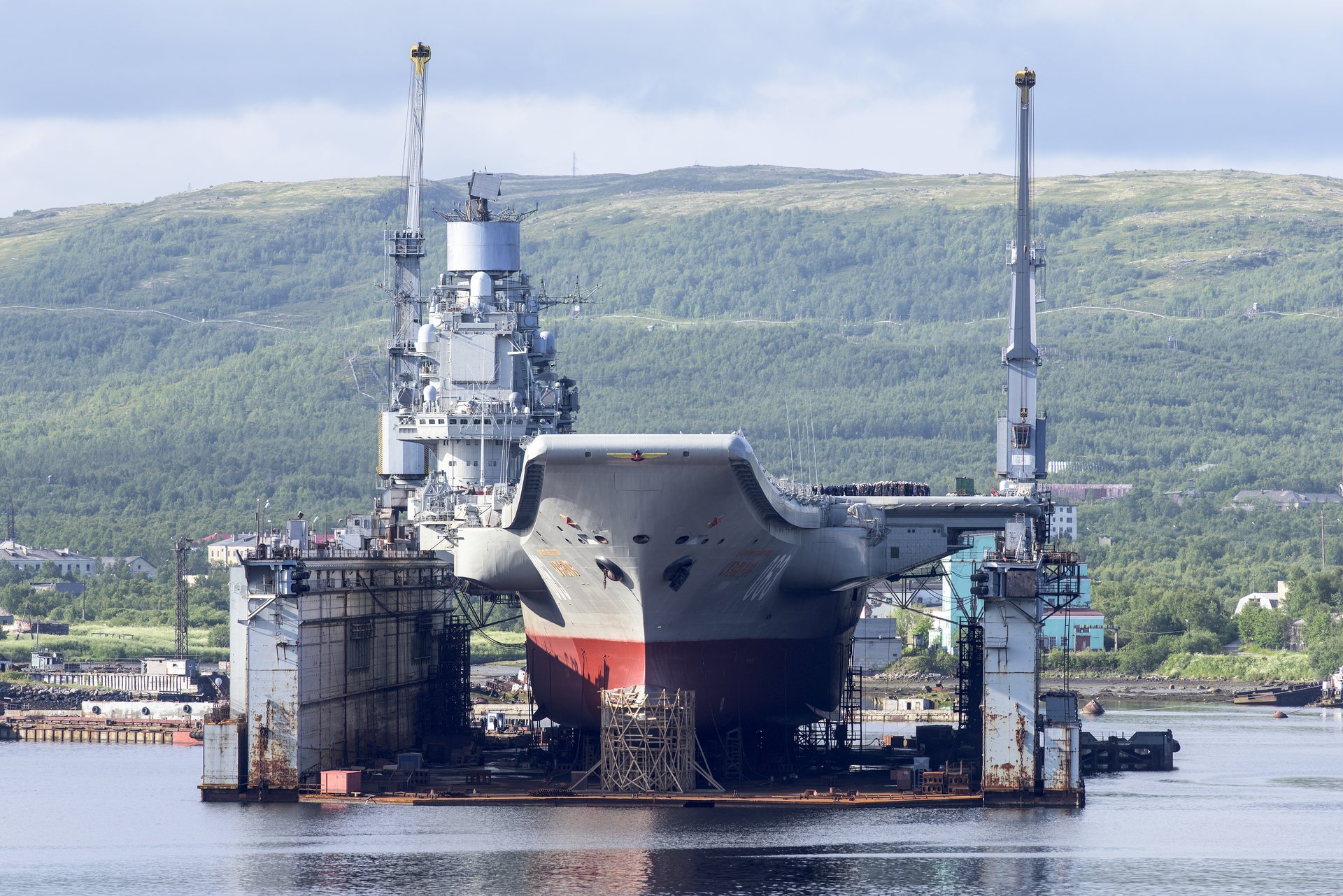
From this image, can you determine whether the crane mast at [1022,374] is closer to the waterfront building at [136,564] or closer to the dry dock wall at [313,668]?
the dry dock wall at [313,668]

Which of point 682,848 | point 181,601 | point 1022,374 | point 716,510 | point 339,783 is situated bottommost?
point 682,848

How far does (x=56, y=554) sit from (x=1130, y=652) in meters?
97.4

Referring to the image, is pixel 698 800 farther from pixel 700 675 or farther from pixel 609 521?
pixel 609 521

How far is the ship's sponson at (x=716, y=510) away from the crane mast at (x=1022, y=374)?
2.39 metres

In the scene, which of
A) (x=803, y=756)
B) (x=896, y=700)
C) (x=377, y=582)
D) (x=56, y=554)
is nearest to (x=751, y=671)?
(x=803, y=756)

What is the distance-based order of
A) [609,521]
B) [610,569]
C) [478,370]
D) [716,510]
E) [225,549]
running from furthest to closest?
[225,549] < [478,370] < [610,569] < [609,521] < [716,510]

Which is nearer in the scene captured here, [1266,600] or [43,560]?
[1266,600]

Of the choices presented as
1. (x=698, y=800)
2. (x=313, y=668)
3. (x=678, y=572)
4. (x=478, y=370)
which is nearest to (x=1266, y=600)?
(x=478, y=370)

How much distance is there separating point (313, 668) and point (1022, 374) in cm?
2375

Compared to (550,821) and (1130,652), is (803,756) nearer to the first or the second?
(550,821)

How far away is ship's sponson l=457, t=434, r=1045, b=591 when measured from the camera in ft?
183

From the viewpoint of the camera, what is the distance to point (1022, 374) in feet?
234

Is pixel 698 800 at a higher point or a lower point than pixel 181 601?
lower

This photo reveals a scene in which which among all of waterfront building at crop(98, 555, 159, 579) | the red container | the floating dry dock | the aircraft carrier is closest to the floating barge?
the aircraft carrier
